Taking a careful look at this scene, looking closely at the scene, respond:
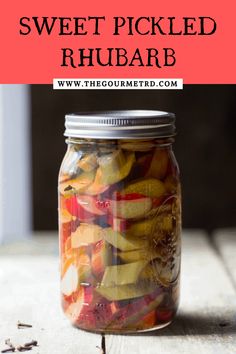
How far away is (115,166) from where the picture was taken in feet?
3.59

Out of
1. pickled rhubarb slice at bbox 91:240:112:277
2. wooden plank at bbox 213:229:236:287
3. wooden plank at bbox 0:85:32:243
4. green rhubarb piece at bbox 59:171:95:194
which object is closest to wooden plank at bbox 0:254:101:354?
pickled rhubarb slice at bbox 91:240:112:277

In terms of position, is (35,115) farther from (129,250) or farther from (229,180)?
(129,250)

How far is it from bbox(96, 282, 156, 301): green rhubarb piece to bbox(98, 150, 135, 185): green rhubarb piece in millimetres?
158

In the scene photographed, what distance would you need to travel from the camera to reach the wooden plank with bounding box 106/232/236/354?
1103mm

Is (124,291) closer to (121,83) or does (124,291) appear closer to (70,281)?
(70,281)

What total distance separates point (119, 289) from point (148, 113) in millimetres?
292

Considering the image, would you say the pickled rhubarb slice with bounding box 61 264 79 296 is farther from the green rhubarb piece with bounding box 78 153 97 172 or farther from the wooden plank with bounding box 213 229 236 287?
the wooden plank with bounding box 213 229 236 287

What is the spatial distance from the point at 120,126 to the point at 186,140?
1.52 meters

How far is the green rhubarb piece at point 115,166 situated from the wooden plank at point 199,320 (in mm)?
245

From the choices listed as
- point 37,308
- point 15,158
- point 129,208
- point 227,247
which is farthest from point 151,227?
point 15,158

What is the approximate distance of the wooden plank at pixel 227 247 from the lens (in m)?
1.53

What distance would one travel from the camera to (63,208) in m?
1.17

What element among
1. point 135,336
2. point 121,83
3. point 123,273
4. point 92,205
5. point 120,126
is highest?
point 121,83

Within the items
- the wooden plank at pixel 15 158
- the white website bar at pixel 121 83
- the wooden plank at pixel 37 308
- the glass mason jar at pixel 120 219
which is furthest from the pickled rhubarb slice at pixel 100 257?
the wooden plank at pixel 15 158
